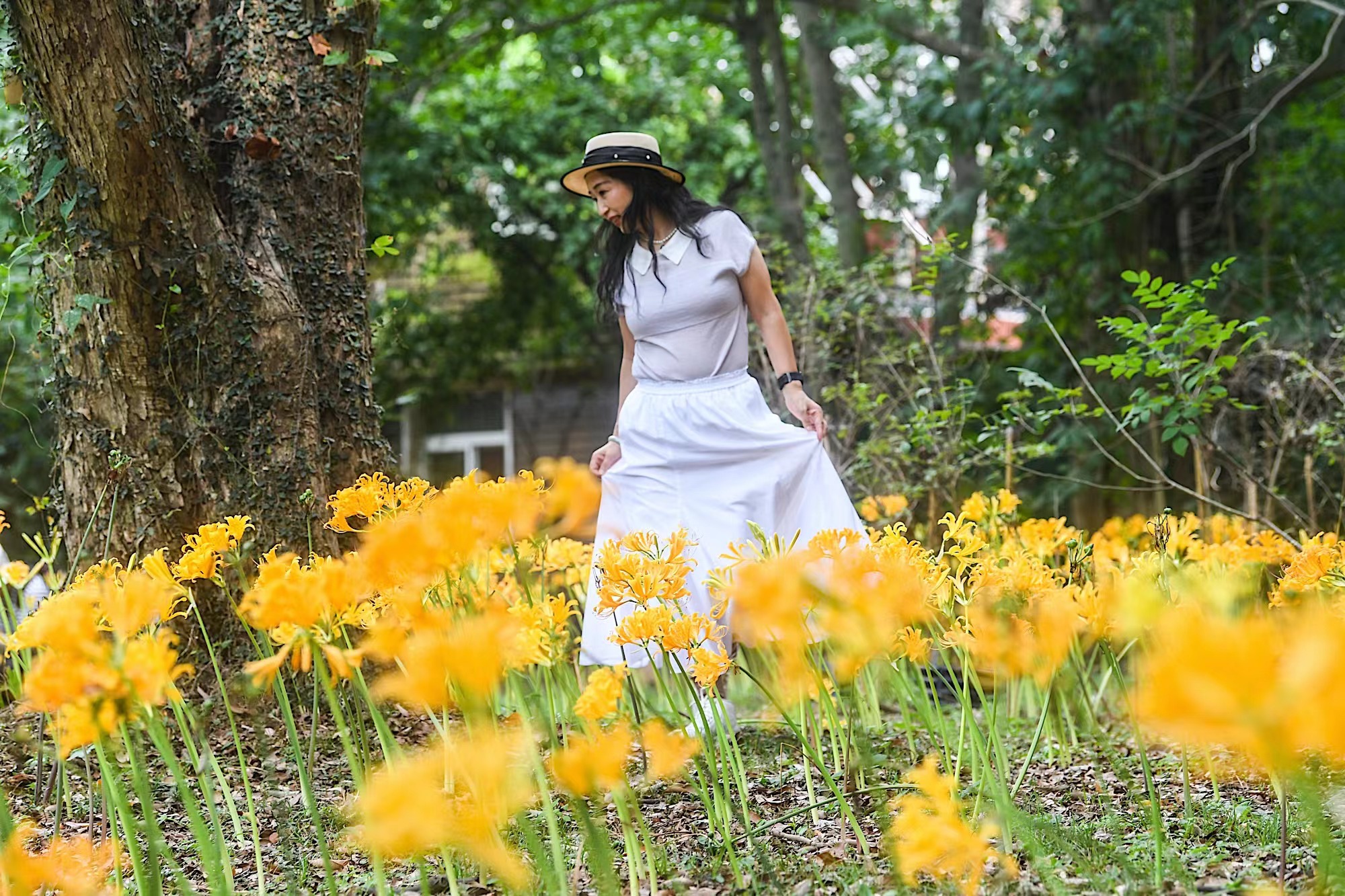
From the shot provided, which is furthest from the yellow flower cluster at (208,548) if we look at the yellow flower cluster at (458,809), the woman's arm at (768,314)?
the woman's arm at (768,314)

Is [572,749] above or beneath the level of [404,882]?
above

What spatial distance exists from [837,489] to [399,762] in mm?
1731

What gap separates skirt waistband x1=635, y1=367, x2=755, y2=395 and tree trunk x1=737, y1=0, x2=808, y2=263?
598cm

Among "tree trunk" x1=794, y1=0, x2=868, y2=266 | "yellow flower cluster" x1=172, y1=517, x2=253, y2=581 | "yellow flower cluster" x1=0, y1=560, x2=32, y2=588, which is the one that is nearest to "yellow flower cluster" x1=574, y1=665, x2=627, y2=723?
"yellow flower cluster" x1=172, y1=517, x2=253, y2=581

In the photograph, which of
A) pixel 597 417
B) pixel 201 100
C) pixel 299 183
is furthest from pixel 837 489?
pixel 597 417

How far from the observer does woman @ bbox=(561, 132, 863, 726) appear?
3387 mm

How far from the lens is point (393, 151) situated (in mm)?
→ 11453

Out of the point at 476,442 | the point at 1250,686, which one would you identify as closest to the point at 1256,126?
the point at 1250,686

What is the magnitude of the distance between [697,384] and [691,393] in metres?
0.03

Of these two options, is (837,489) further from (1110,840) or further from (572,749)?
(572,749)

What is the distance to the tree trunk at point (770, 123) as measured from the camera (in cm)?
958

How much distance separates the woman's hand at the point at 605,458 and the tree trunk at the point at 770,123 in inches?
236

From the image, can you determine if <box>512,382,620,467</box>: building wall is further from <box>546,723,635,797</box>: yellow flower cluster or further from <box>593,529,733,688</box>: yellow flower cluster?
<box>546,723,635,797</box>: yellow flower cluster

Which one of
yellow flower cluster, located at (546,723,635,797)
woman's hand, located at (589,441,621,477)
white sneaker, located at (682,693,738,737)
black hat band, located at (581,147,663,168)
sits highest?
black hat band, located at (581,147,663,168)
